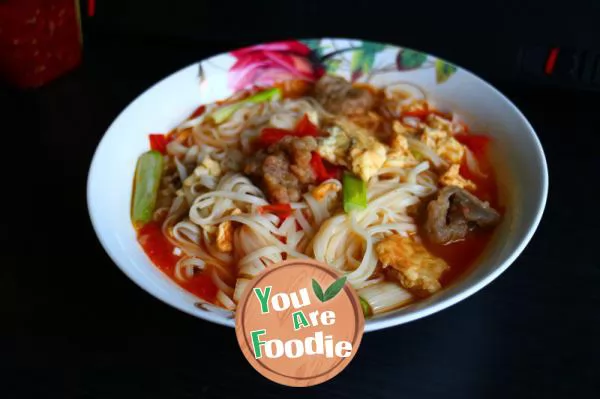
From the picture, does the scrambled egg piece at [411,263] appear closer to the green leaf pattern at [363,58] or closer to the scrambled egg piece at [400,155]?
the scrambled egg piece at [400,155]

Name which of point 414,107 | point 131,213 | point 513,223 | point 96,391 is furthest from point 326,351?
point 414,107

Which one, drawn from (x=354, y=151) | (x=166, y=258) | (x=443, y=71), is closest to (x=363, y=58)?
(x=443, y=71)

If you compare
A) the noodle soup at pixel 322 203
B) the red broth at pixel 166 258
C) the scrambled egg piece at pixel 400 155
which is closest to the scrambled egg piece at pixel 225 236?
the noodle soup at pixel 322 203

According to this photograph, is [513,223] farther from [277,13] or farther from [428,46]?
[277,13]

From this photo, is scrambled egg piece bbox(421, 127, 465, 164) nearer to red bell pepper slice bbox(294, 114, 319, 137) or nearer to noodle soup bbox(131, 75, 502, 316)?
noodle soup bbox(131, 75, 502, 316)

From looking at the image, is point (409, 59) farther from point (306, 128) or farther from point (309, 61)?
point (306, 128)

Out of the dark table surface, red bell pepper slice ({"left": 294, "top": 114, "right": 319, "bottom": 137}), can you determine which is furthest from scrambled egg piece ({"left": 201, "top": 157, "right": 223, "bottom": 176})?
the dark table surface
